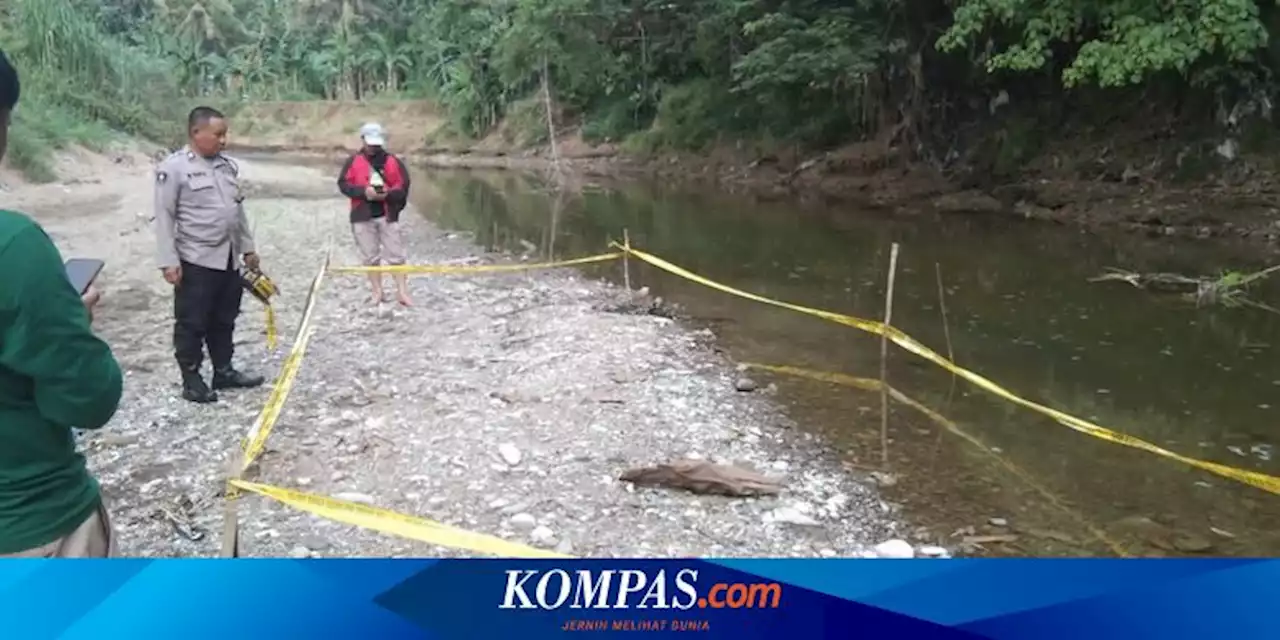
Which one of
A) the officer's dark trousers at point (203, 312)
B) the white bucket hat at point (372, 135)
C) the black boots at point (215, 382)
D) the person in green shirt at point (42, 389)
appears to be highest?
the white bucket hat at point (372, 135)

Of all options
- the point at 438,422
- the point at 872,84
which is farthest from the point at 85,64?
the point at 438,422

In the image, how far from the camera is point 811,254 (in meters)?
16.1

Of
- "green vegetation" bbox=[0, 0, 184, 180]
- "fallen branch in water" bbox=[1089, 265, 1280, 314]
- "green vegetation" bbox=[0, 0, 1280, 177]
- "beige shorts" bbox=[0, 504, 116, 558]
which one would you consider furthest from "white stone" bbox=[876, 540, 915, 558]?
"green vegetation" bbox=[0, 0, 184, 180]

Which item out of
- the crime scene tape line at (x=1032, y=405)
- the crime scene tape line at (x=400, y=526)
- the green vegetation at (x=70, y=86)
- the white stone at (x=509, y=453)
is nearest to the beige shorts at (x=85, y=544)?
the crime scene tape line at (x=400, y=526)

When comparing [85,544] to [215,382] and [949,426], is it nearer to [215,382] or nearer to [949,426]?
[215,382]

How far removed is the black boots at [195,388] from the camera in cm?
674

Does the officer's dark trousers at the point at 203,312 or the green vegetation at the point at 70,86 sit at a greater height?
the green vegetation at the point at 70,86

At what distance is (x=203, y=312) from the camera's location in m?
6.54

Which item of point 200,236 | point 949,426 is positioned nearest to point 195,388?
point 200,236

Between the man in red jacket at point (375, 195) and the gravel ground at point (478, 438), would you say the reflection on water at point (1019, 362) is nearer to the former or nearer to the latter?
the gravel ground at point (478, 438)

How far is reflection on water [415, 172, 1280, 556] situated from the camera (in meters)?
5.88

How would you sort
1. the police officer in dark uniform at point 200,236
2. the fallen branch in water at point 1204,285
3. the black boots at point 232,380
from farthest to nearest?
the fallen branch in water at point 1204,285 < the black boots at point 232,380 < the police officer in dark uniform at point 200,236

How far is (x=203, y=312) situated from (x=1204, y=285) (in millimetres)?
10668

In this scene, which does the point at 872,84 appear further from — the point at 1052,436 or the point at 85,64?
the point at 85,64
